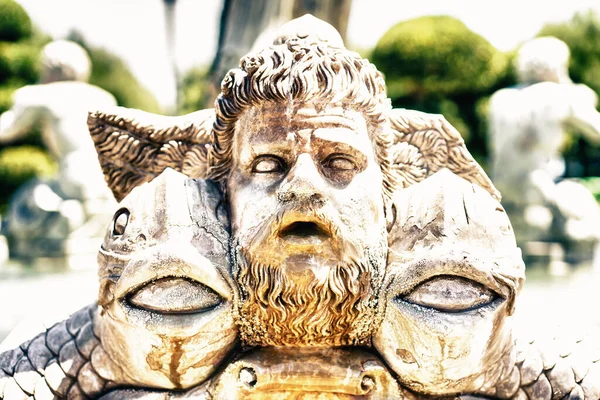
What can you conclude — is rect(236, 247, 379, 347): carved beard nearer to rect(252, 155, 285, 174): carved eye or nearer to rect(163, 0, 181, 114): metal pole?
rect(252, 155, 285, 174): carved eye

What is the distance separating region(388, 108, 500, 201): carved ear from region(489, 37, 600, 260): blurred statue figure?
14.4ft

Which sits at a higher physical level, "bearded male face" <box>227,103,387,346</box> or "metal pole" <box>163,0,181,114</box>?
"bearded male face" <box>227,103,387,346</box>

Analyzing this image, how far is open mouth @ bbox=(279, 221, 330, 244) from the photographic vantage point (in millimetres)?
1292

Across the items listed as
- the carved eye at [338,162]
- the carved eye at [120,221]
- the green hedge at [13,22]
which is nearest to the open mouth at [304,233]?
the carved eye at [338,162]

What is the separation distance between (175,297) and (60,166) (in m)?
5.10

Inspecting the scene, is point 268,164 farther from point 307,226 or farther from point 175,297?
point 175,297

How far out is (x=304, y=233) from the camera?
51.5 inches

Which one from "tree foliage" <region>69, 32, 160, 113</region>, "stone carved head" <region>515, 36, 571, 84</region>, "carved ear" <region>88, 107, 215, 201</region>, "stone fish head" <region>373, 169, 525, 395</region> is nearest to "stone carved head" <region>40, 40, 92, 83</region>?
"stone carved head" <region>515, 36, 571, 84</region>

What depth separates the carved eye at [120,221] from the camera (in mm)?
1432

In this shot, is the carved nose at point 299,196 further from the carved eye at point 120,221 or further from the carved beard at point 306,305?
the carved eye at point 120,221

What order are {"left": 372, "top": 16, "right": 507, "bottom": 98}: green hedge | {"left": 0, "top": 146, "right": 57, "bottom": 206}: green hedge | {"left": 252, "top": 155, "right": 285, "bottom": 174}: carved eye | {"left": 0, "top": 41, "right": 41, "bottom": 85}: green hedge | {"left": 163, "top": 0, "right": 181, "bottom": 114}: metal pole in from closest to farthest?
{"left": 252, "top": 155, "right": 285, "bottom": 174}: carved eye, {"left": 0, "top": 146, "right": 57, "bottom": 206}: green hedge, {"left": 0, "top": 41, "right": 41, "bottom": 85}: green hedge, {"left": 372, "top": 16, "right": 507, "bottom": 98}: green hedge, {"left": 163, "top": 0, "right": 181, "bottom": 114}: metal pole

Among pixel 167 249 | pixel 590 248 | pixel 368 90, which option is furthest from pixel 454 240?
pixel 590 248

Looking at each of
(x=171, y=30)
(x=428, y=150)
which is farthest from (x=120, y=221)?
(x=171, y=30)

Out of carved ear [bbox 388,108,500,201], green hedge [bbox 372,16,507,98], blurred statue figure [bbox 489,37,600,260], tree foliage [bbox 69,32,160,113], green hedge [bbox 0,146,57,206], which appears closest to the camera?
carved ear [bbox 388,108,500,201]
